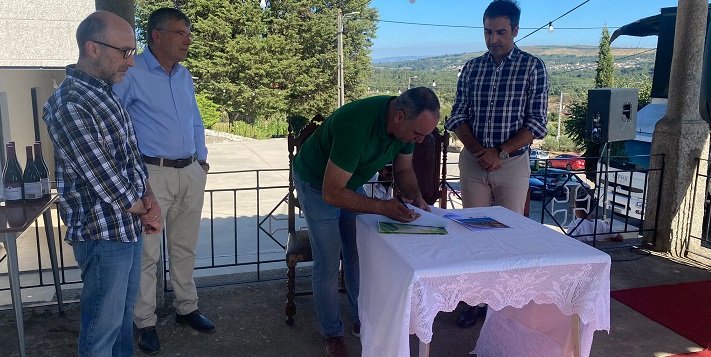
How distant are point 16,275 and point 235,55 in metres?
29.8

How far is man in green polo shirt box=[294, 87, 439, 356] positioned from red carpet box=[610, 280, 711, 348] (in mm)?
1703

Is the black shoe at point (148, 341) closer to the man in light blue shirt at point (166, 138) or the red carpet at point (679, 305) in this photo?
the man in light blue shirt at point (166, 138)

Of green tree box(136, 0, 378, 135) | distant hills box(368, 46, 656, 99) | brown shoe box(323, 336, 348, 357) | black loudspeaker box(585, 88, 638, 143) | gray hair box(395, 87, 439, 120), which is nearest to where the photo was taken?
gray hair box(395, 87, 439, 120)

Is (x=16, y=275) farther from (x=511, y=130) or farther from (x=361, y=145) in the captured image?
(x=511, y=130)

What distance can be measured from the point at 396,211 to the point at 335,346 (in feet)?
2.88

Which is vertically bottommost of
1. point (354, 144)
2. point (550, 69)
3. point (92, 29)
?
point (354, 144)

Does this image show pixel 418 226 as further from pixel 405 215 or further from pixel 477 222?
pixel 477 222

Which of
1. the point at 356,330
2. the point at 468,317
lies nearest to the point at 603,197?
the point at 468,317

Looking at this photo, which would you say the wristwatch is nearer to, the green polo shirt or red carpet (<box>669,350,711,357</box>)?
the green polo shirt

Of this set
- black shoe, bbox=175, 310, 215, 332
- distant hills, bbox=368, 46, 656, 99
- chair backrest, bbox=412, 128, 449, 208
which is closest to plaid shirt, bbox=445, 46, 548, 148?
chair backrest, bbox=412, 128, 449, 208

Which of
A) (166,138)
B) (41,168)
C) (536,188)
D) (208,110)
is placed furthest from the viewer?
(208,110)

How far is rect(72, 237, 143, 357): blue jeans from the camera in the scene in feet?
6.14

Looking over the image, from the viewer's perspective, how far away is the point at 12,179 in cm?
273

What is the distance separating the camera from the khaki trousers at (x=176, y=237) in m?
2.72
